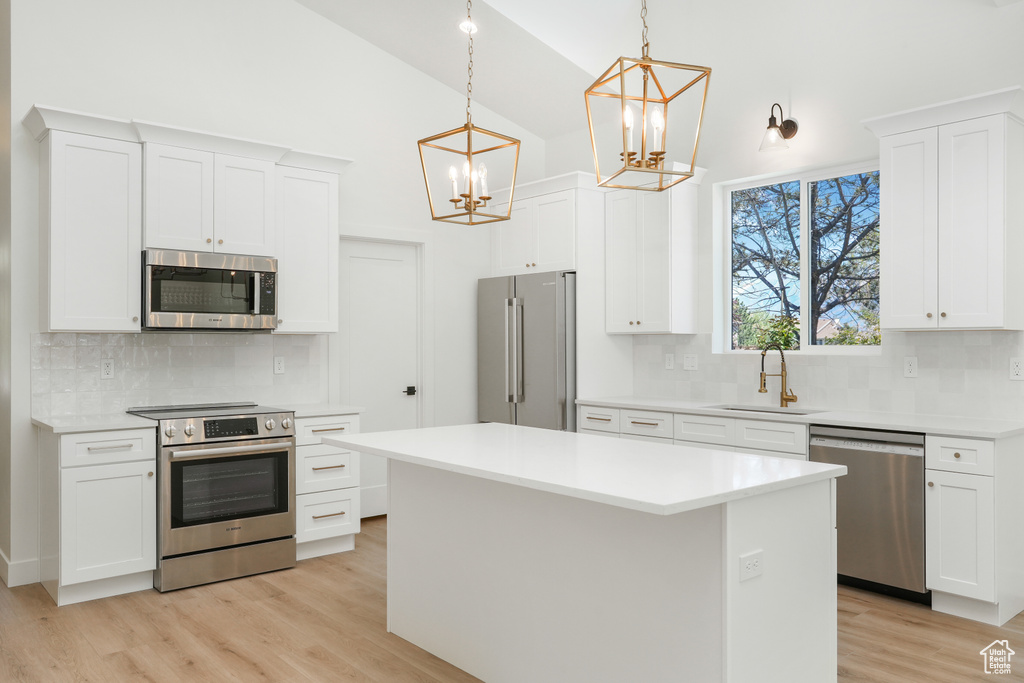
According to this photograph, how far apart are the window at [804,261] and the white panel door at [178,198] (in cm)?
339

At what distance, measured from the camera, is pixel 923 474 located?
3.54 m

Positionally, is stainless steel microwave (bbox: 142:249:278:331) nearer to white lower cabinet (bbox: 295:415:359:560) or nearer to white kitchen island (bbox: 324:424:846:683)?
white lower cabinet (bbox: 295:415:359:560)

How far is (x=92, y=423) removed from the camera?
12.4ft

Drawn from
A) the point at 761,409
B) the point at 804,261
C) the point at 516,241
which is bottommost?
the point at 761,409

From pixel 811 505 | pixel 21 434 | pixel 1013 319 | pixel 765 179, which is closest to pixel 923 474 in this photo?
pixel 1013 319

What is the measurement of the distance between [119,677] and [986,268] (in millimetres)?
4175

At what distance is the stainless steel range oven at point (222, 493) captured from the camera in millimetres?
3912

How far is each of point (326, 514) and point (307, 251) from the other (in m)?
1.64

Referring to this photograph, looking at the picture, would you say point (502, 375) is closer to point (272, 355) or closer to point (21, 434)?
point (272, 355)

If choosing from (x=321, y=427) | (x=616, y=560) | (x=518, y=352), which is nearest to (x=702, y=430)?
(x=518, y=352)

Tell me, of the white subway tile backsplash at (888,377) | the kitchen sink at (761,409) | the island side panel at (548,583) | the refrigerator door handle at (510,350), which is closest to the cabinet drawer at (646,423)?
the kitchen sink at (761,409)

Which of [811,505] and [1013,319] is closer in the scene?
[811,505]

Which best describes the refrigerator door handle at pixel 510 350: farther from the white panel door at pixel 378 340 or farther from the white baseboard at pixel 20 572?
the white baseboard at pixel 20 572

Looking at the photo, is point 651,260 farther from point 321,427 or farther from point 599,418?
point 321,427
